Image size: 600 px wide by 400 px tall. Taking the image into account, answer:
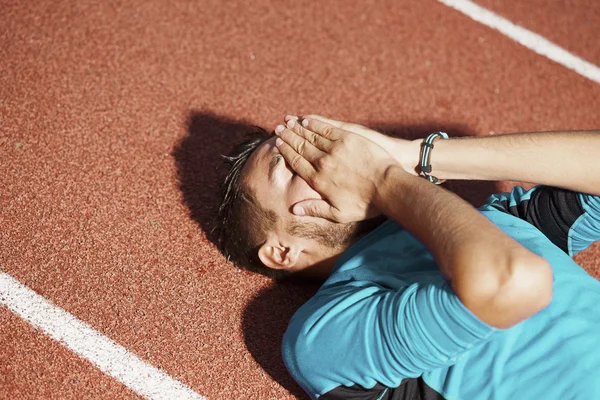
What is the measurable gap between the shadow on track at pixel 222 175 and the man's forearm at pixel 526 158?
86 cm

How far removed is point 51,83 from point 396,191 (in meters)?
2.09

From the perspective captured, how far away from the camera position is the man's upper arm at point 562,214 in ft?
8.53

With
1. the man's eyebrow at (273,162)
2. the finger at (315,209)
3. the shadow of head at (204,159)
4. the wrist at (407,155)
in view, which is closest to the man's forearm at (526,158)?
the wrist at (407,155)

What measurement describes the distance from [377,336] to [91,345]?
3.93 ft

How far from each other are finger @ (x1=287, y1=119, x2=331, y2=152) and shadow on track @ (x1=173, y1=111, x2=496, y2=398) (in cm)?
75

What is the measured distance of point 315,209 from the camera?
2539mm

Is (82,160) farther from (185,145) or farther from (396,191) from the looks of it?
(396,191)

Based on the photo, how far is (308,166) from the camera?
8.29 ft

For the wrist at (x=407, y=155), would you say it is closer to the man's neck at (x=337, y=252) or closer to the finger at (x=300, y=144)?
the man's neck at (x=337, y=252)

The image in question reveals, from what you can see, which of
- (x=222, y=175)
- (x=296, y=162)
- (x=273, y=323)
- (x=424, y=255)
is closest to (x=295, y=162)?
A: (x=296, y=162)

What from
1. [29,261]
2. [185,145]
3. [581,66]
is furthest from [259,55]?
[581,66]

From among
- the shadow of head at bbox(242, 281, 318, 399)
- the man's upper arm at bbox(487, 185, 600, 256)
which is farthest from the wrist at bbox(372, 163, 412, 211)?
the shadow of head at bbox(242, 281, 318, 399)

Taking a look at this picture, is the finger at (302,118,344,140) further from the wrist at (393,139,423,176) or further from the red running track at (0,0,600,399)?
the red running track at (0,0,600,399)

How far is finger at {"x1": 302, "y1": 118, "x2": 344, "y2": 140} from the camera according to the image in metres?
2.54
